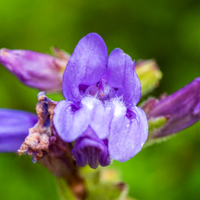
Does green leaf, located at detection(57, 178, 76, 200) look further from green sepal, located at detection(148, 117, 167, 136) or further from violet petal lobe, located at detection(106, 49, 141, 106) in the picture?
violet petal lobe, located at detection(106, 49, 141, 106)

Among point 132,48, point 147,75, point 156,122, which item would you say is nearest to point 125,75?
point 156,122

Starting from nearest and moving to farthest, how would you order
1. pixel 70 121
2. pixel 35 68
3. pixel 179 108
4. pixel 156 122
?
pixel 70 121, pixel 156 122, pixel 179 108, pixel 35 68

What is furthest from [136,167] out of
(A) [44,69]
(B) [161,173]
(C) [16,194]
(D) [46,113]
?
(D) [46,113]

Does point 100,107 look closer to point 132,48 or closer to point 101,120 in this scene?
point 101,120

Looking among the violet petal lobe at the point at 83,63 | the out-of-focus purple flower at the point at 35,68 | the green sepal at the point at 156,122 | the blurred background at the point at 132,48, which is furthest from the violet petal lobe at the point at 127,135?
the blurred background at the point at 132,48

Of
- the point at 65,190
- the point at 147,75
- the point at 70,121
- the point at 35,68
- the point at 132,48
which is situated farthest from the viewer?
the point at 132,48

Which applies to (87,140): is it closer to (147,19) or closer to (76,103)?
(76,103)
